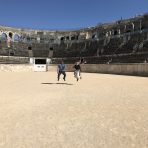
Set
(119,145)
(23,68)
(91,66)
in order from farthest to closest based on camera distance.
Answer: (23,68)
(91,66)
(119,145)

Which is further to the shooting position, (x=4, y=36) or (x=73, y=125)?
(x=4, y=36)

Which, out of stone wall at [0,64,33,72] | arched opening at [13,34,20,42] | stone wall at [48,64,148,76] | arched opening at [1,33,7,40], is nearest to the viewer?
stone wall at [48,64,148,76]

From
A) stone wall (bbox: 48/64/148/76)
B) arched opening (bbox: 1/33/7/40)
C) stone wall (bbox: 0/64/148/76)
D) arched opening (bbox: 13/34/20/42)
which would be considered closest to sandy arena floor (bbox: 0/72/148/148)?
stone wall (bbox: 48/64/148/76)

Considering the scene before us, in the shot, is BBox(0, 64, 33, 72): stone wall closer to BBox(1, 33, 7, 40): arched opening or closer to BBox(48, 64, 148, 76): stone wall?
BBox(1, 33, 7, 40): arched opening

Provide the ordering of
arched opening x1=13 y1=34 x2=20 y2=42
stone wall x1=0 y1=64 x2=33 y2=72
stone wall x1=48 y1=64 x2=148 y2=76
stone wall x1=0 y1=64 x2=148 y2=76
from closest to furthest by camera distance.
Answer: stone wall x1=48 y1=64 x2=148 y2=76
stone wall x1=0 y1=64 x2=148 y2=76
stone wall x1=0 y1=64 x2=33 y2=72
arched opening x1=13 y1=34 x2=20 y2=42

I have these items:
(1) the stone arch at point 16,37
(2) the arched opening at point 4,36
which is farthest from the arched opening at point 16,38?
(2) the arched opening at point 4,36

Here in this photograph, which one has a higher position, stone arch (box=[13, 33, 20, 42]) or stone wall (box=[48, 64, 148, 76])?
stone arch (box=[13, 33, 20, 42])

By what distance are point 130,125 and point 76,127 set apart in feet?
4.91

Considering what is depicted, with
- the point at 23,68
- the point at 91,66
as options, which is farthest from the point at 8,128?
the point at 23,68

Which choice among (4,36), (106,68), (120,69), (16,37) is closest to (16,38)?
(16,37)

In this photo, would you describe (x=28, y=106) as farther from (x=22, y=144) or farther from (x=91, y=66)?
(x=91, y=66)

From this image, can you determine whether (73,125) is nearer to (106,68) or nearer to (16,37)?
(106,68)

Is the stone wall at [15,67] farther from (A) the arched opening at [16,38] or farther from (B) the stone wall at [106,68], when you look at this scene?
(A) the arched opening at [16,38]

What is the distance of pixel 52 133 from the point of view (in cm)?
736
